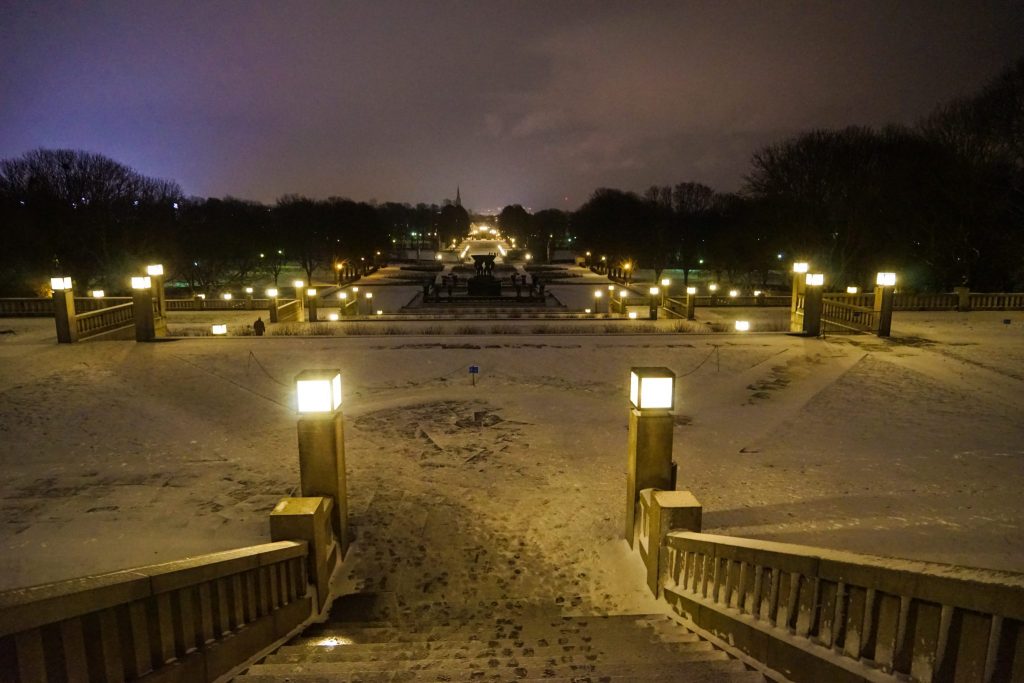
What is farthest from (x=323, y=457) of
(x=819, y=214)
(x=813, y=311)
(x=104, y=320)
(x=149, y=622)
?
(x=819, y=214)

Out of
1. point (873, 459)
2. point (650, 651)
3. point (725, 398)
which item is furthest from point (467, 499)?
point (725, 398)

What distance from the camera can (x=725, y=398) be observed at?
12875 mm

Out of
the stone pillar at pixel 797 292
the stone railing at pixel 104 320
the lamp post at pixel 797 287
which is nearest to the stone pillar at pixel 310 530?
the stone railing at pixel 104 320

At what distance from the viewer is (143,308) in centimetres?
1764

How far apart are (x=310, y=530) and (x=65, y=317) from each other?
16.3 metres

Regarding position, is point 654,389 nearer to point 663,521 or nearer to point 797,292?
point 663,521

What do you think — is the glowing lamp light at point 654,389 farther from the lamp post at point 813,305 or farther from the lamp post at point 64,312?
the lamp post at point 64,312

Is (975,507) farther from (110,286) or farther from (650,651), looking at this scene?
(110,286)

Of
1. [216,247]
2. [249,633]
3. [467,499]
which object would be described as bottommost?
[467,499]

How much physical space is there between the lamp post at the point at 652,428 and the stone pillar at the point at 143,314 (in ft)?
54.9

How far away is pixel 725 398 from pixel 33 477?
1254cm

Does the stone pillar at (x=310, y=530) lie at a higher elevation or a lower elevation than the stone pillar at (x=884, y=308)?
lower

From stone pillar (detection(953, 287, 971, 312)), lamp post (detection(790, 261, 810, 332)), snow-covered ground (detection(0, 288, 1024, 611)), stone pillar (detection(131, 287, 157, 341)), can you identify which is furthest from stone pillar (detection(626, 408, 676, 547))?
stone pillar (detection(953, 287, 971, 312))

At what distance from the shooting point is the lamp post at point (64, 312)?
1700cm
